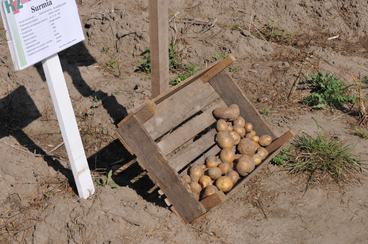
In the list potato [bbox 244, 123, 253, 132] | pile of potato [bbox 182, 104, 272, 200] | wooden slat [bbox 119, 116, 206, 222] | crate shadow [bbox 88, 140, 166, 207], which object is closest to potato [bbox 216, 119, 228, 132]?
pile of potato [bbox 182, 104, 272, 200]

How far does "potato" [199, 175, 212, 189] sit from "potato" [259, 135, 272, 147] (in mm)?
644

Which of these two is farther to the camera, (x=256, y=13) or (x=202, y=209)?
(x=256, y=13)

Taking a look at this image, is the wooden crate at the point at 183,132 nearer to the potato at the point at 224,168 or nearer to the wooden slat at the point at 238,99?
the wooden slat at the point at 238,99

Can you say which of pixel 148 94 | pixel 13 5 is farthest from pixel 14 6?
pixel 148 94

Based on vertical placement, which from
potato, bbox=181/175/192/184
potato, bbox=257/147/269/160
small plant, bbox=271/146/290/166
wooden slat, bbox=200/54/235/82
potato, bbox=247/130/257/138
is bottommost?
small plant, bbox=271/146/290/166

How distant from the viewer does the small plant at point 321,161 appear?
451 cm

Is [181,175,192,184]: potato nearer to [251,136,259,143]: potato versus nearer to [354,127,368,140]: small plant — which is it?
[251,136,259,143]: potato

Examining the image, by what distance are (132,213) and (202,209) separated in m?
0.54

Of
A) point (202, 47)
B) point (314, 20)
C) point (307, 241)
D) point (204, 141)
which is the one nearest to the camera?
point (307, 241)

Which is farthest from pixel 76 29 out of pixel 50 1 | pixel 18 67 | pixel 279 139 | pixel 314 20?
pixel 314 20

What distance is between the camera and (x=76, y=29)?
132 inches

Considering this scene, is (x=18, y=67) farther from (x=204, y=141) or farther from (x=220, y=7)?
→ (x=220, y=7)

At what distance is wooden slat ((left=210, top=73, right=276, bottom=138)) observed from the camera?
14.2 feet

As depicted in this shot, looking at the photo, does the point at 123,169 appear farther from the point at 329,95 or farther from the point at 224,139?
the point at 329,95
